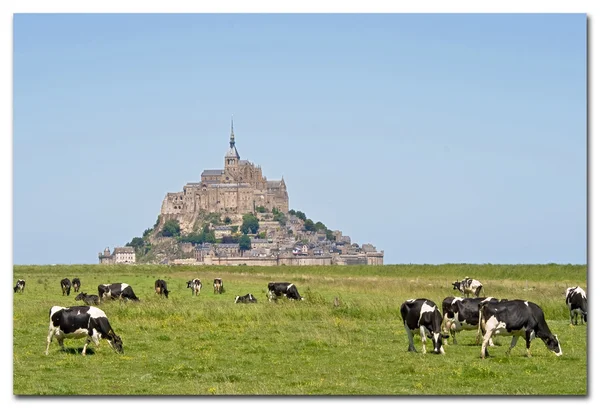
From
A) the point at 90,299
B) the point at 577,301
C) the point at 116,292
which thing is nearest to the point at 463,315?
the point at 577,301

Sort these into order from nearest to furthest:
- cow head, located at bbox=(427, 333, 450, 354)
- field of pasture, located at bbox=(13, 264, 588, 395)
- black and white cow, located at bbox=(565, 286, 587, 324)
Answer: field of pasture, located at bbox=(13, 264, 588, 395) < cow head, located at bbox=(427, 333, 450, 354) < black and white cow, located at bbox=(565, 286, 587, 324)

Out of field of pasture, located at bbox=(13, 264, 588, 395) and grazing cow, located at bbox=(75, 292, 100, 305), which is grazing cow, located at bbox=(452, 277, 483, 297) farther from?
grazing cow, located at bbox=(75, 292, 100, 305)

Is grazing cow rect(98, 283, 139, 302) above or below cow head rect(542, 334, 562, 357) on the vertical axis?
above

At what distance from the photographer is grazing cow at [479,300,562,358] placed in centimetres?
1777

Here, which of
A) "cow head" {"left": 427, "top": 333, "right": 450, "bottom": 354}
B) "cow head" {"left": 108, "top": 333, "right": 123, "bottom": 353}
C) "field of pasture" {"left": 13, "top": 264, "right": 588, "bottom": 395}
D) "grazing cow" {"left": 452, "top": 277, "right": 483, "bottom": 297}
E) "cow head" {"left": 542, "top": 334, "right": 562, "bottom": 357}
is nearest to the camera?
"field of pasture" {"left": 13, "top": 264, "right": 588, "bottom": 395}

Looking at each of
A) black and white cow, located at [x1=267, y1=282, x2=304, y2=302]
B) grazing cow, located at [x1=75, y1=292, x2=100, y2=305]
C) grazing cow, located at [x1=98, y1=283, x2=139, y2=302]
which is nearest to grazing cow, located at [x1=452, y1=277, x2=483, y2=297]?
black and white cow, located at [x1=267, y1=282, x2=304, y2=302]

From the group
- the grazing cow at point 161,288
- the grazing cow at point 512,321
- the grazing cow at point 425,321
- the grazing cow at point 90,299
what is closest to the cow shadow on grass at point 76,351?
the grazing cow at point 425,321

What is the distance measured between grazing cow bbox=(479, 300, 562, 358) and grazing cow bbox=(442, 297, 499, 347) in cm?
239

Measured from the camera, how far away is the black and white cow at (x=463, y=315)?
2058 cm

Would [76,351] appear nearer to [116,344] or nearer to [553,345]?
[116,344]

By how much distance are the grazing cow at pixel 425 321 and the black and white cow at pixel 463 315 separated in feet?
6.21

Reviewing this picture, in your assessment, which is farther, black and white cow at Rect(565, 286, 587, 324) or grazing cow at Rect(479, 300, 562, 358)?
black and white cow at Rect(565, 286, 587, 324)
